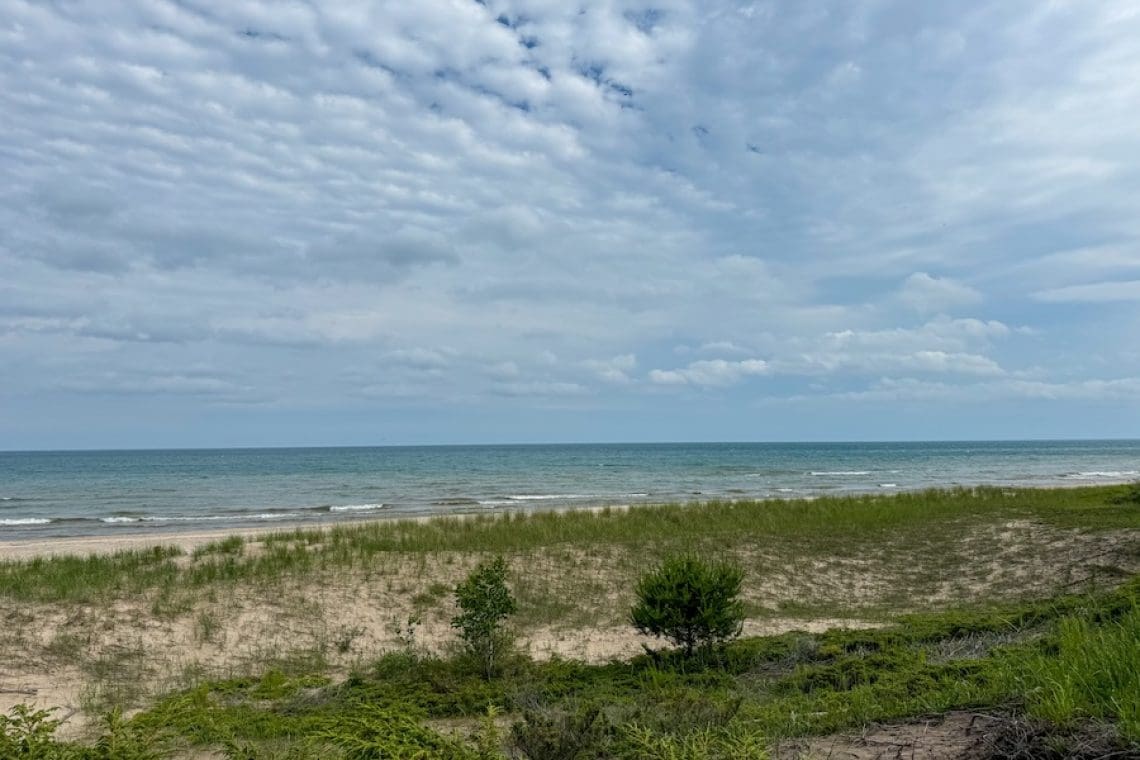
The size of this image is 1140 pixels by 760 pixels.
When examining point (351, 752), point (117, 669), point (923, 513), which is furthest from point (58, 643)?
point (923, 513)

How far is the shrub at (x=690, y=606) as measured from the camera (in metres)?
9.02

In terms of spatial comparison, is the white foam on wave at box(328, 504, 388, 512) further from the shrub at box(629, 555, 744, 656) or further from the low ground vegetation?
the shrub at box(629, 555, 744, 656)

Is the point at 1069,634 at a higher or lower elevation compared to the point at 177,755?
higher

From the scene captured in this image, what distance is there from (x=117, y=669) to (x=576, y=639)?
19.3 feet

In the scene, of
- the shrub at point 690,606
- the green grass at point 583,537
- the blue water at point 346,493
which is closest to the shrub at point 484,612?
the shrub at point 690,606

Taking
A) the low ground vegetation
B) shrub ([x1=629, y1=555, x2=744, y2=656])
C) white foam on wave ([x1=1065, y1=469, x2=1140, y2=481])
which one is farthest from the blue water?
shrub ([x1=629, y1=555, x2=744, y2=656])

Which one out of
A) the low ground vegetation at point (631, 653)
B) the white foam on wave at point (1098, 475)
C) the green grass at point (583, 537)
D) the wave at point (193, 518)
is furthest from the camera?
the white foam on wave at point (1098, 475)

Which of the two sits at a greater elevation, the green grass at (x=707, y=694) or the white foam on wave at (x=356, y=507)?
the green grass at (x=707, y=694)

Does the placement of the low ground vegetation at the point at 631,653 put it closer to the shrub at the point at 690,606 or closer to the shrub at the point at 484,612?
the shrub at the point at 484,612

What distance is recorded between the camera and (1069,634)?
614 centimetres

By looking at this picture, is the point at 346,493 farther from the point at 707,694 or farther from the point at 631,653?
the point at 707,694

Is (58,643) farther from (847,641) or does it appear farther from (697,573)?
(847,641)

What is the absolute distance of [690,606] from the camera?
9062mm

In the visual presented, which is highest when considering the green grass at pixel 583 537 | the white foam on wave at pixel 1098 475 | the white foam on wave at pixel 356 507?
the green grass at pixel 583 537
